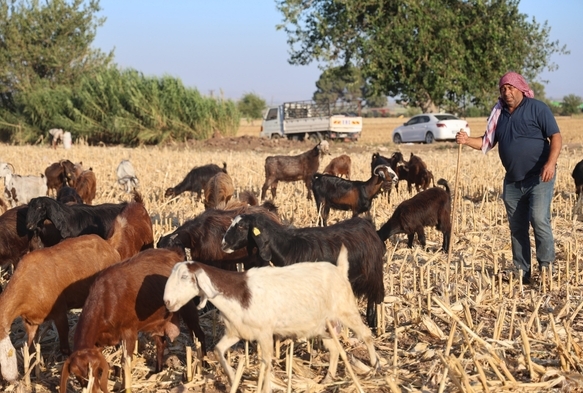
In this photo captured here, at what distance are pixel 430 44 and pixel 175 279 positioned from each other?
36516 mm

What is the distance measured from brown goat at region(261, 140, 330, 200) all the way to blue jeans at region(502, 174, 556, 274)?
8.15m

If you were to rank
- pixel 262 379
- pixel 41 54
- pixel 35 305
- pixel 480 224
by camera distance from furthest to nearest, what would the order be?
pixel 41 54 < pixel 480 224 < pixel 35 305 < pixel 262 379

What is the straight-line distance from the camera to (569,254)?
30.3 ft

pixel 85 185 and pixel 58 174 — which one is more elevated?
pixel 58 174

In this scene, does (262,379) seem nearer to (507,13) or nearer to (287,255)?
(287,255)

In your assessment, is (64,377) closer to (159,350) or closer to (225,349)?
(225,349)

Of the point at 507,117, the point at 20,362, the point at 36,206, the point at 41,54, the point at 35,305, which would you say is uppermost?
the point at 41,54

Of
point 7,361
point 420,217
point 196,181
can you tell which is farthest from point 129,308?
point 196,181

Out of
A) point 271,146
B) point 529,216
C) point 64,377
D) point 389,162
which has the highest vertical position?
point 389,162

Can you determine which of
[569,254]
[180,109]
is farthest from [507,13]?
[569,254]

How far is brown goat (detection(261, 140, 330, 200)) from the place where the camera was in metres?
17.0

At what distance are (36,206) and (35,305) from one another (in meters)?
2.70

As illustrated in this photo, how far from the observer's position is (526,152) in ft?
27.9

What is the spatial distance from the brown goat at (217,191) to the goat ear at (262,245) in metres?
6.52
